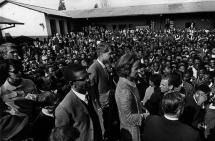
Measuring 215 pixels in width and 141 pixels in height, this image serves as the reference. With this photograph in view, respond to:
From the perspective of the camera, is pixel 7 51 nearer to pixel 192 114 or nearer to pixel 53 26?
pixel 192 114

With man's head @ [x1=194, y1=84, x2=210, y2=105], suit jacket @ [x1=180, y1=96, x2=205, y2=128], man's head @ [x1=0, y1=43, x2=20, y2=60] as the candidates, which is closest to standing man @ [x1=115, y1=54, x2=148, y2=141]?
suit jacket @ [x1=180, y1=96, x2=205, y2=128]

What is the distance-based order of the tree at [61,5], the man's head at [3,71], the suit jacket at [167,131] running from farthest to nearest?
the tree at [61,5], the man's head at [3,71], the suit jacket at [167,131]

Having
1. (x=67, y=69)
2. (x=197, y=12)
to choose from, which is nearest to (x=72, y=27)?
(x=197, y=12)

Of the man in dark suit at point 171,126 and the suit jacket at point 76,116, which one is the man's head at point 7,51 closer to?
the suit jacket at point 76,116

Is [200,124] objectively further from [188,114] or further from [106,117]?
[106,117]

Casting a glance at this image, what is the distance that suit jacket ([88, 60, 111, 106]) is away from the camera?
398cm

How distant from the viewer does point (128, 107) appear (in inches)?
112

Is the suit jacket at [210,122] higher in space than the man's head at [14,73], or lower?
lower

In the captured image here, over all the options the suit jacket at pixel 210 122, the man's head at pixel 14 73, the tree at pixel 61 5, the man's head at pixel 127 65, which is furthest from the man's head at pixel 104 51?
the tree at pixel 61 5

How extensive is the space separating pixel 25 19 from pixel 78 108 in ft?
78.1

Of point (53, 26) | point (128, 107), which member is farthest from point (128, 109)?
point (53, 26)

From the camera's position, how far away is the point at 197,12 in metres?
22.7

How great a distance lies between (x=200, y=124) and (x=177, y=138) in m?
1.56

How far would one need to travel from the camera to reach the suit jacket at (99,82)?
398 centimetres
